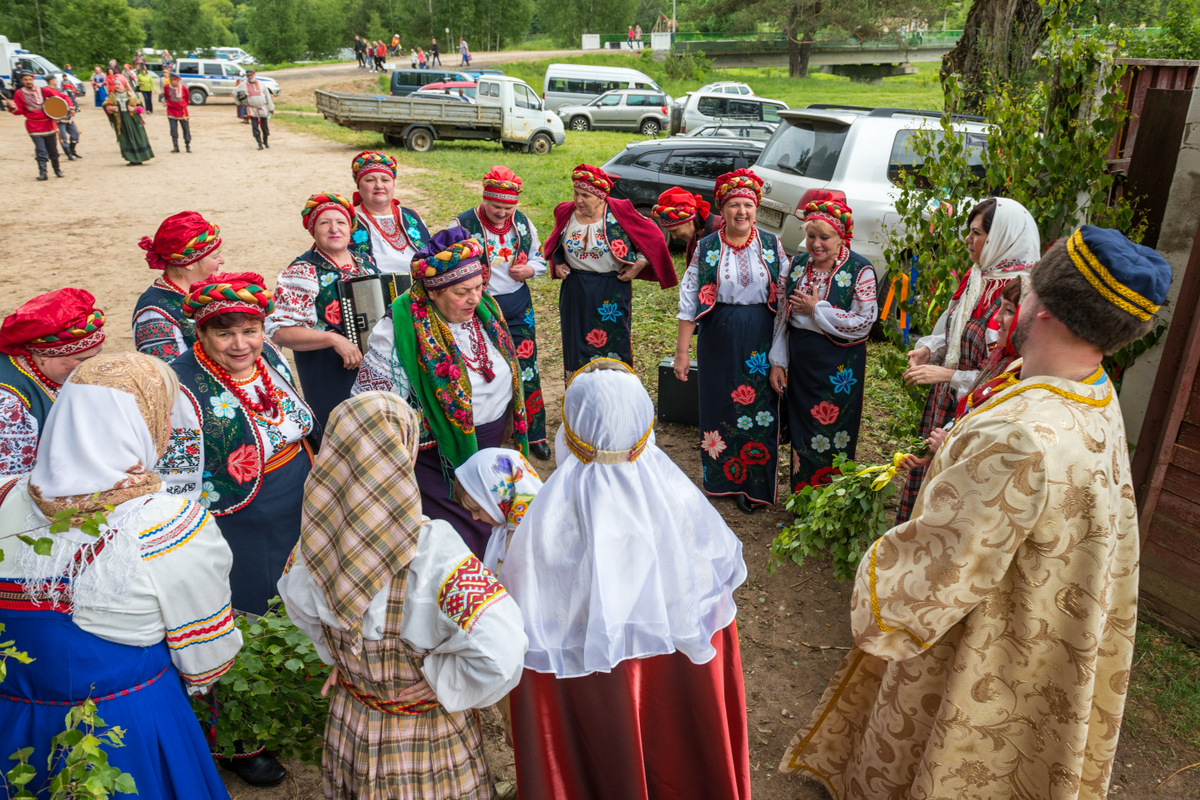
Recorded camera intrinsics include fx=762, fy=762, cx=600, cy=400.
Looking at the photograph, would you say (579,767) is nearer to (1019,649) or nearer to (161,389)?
(1019,649)

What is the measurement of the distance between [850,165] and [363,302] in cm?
477

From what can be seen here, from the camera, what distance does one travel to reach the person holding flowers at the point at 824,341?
14.0ft

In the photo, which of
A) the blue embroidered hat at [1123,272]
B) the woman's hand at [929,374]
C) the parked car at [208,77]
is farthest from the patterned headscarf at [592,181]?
the parked car at [208,77]

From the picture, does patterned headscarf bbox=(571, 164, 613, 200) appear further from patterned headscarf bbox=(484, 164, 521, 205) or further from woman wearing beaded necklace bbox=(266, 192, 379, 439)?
woman wearing beaded necklace bbox=(266, 192, 379, 439)

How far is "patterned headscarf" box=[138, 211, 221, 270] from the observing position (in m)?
3.57

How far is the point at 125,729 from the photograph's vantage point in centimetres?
196

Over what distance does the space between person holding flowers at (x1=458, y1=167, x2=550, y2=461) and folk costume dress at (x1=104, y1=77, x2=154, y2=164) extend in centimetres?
1399

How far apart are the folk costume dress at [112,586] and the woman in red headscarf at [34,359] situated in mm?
874

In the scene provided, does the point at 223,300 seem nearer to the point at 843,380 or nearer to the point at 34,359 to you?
the point at 34,359

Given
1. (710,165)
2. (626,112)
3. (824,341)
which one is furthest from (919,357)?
(626,112)

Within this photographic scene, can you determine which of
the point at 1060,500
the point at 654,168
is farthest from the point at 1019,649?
the point at 654,168

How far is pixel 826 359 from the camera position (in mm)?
4453

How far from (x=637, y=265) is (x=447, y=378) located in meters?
2.44

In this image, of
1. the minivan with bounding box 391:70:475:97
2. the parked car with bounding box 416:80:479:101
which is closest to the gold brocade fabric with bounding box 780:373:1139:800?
the parked car with bounding box 416:80:479:101
